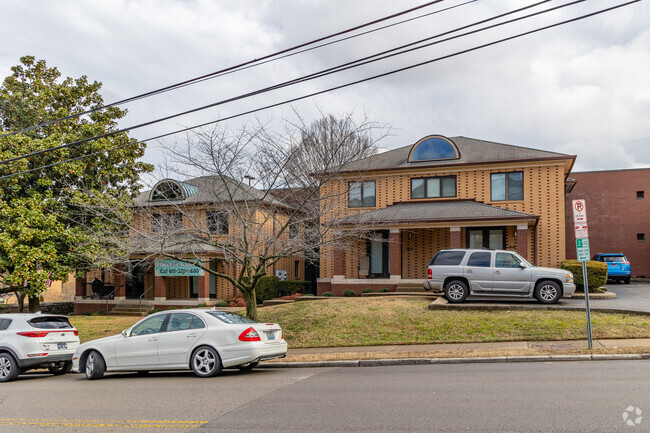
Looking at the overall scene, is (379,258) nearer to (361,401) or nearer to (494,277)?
(494,277)

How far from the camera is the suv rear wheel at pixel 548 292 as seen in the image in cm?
1769

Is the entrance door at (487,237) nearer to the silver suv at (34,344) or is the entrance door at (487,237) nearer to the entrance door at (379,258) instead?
the entrance door at (379,258)

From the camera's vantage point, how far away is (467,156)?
28.0 metres

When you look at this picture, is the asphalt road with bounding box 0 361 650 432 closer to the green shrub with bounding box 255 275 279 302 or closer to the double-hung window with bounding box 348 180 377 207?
the green shrub with bounding box 255 275 279 302

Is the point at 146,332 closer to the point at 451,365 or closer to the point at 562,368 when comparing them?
the point at 451,365

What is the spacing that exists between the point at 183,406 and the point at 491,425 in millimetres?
4470

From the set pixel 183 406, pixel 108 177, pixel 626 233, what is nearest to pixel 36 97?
pixel 108 177

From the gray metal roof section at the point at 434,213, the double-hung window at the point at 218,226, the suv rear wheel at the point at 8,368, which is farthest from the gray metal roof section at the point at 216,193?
the suv rear wheel at the point at 8,368

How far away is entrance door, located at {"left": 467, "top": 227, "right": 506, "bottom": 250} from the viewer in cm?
2680

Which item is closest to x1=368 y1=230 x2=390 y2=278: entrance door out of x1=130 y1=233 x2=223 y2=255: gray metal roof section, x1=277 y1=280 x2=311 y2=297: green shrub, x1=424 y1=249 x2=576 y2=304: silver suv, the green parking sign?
x1=277 y1=280 x2=311 y2=297: green shrub

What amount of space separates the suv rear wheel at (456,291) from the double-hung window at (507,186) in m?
10.1

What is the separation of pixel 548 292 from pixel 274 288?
583 inches

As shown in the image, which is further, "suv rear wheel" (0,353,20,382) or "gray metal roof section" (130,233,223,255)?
"gray metal roof section" (130,233,223,255)

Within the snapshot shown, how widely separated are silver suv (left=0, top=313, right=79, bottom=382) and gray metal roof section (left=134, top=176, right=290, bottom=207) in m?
4.72
